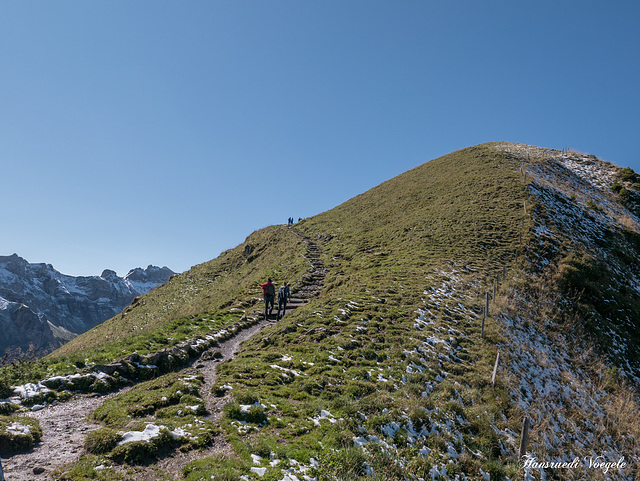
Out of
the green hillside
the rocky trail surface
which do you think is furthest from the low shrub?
the rocky trail surface

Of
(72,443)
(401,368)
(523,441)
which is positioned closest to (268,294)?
(401,368)

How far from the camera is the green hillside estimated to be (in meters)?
8.72

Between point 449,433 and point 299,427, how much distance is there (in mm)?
4827

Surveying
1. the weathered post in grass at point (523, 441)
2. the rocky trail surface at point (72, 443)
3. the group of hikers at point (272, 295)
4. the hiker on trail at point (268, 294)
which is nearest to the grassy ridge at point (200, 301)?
the hiker on trail at point (268, 294)

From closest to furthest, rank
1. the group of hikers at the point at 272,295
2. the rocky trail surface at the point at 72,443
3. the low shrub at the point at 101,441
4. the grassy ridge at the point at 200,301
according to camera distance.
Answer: the rocky trail surface at the point at 72,443, the low shrub at the point at 101,441, the grassy ridge at the point at 200,301, the group of hikers at the point at 272,295

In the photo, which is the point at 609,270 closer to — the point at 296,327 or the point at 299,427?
the point at 296,327

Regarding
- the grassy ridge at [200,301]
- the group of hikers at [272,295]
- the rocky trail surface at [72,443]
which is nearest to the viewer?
→ the rocky trail surface at [72,443]

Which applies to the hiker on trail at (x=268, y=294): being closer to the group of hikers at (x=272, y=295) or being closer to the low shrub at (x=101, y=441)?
the group of hikers at (x=272, y=295)

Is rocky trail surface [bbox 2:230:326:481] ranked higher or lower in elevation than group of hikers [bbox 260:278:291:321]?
lower

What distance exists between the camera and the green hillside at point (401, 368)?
8719 millimetres

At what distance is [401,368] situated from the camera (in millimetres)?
13609

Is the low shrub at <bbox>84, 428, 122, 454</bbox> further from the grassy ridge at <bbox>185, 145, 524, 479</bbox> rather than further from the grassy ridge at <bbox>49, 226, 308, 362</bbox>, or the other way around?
the grassy ridge at <bbox>49, 226, 308, 362</bbox>

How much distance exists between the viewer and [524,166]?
48.6 meters

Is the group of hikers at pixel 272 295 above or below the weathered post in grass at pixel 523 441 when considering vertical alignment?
above
